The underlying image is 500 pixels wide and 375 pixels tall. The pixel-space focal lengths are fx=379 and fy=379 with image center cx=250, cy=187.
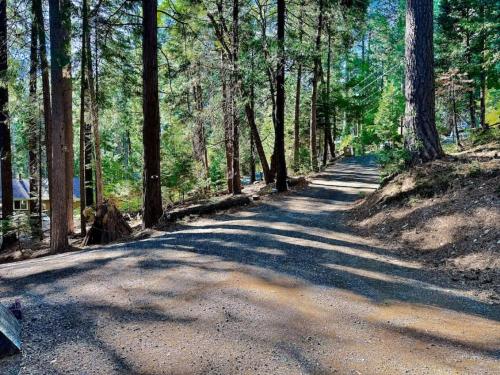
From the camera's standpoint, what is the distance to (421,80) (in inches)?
313

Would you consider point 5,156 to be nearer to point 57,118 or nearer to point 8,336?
point 57,118

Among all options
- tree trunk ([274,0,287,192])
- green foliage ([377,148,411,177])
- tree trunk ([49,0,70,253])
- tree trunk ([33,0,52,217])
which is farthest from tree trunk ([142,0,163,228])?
green foliage ([377,148,411,177])

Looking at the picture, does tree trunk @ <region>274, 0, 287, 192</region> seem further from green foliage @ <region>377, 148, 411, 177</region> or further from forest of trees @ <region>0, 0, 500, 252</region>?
green foliage @ <region>377, 148, 411, 177</region>

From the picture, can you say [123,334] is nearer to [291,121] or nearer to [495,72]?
[495,72]

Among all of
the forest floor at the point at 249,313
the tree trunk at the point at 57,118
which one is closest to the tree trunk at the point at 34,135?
the tree trunk at the point at 57,118

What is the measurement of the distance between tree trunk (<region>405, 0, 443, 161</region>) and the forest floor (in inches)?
125

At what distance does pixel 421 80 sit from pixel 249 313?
6.65 m

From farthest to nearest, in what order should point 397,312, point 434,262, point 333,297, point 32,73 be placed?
point 32,73
point 434,262
point 333,297
point 397,312

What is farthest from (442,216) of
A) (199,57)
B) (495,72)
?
(495,72)

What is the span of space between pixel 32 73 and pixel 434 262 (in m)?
13.9

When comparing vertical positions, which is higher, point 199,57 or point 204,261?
point 199,57

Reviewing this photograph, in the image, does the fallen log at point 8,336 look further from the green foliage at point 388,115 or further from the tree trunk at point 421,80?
the green foliage at point 388,115

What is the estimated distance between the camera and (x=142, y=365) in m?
2.69

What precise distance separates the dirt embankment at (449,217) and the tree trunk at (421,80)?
503mm
